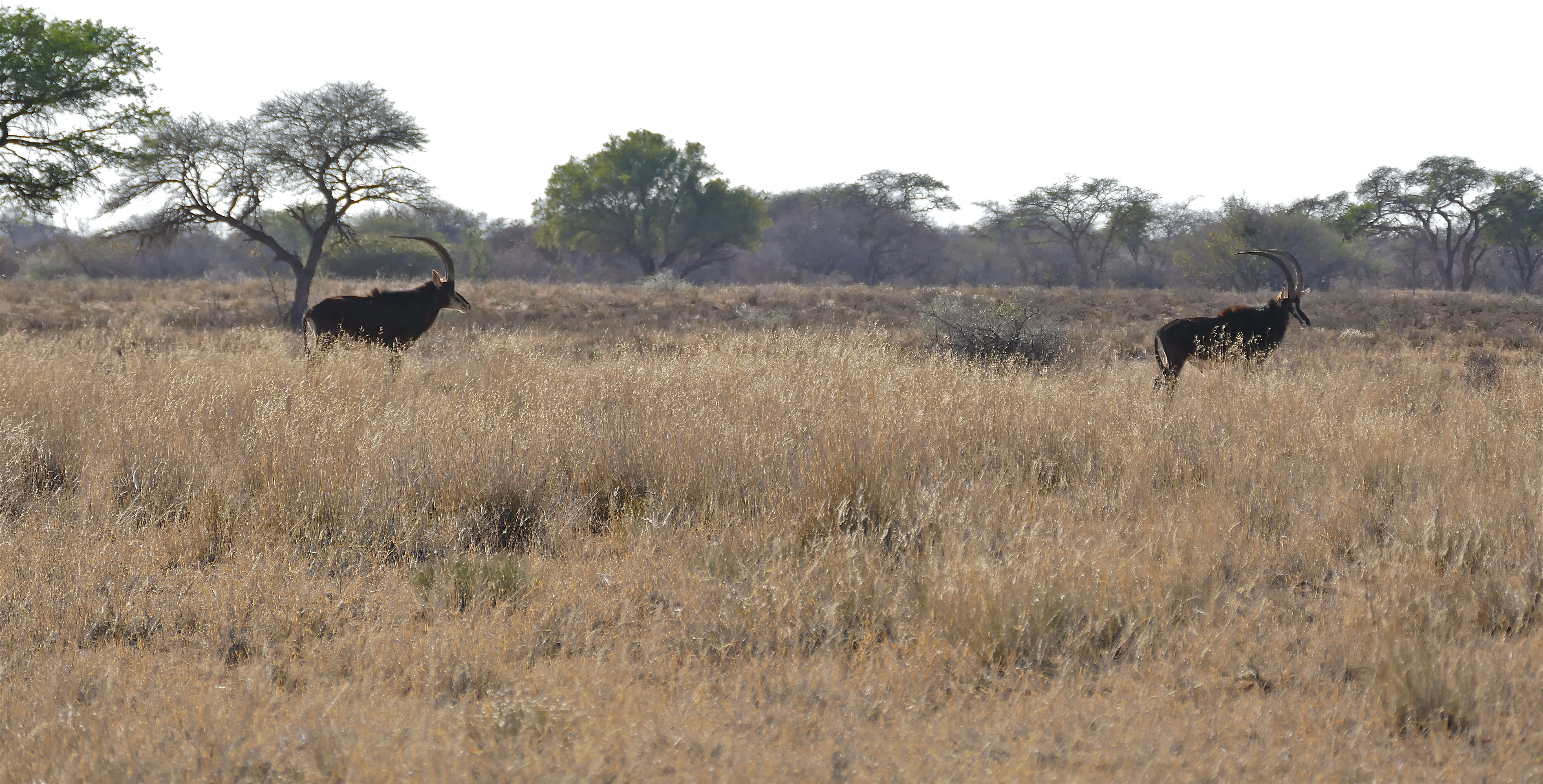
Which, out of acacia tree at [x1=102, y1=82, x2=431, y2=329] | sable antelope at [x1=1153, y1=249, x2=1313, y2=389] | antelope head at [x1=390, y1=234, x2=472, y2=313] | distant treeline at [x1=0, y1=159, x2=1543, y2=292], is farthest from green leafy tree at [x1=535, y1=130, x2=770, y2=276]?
sable antelope at [x1=1153, y1=249, x2=1313, y2=389]

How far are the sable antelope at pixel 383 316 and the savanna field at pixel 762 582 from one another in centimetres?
251

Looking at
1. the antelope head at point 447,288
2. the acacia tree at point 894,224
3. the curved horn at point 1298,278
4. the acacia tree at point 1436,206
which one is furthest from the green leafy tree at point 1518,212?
the antelope head at point 447,288

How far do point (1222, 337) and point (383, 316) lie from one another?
28.1 feet

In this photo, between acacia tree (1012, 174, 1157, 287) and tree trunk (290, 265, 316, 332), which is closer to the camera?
tree trunk (290, 265, 316, 332)

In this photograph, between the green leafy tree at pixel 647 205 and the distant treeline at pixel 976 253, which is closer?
the distant treeline at pixel 976 253

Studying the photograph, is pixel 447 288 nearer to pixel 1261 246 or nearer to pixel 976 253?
pixel 1261 246

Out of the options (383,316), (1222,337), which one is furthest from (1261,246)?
(383,316)

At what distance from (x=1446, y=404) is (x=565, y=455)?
22.7 feet

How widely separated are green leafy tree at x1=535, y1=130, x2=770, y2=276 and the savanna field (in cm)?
3671

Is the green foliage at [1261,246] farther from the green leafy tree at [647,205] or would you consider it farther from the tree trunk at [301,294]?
the tree trunk at [301,294]

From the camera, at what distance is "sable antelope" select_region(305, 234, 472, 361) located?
945 centimetres

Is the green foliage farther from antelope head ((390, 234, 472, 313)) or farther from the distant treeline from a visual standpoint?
antelope head ((390, 234, 472, 313))

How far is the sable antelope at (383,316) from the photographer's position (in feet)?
31.0

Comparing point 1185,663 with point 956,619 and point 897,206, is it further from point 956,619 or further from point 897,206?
point 897,206
